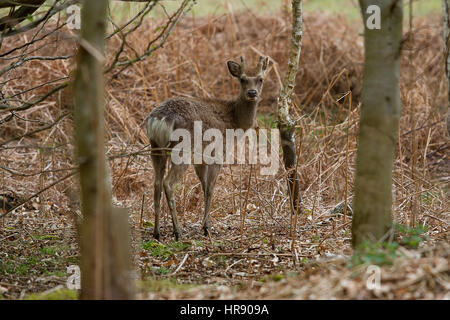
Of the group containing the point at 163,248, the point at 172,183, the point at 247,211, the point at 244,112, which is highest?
the point at 244,112

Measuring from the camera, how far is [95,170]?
3.27m

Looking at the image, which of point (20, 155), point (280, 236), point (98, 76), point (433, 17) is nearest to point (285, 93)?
point (280, 236)

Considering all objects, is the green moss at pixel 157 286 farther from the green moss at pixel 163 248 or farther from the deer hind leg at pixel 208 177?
the deer hind leg at pixel 208 177

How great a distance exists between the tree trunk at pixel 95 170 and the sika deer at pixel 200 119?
9.62 ft

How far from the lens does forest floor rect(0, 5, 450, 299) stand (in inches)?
159

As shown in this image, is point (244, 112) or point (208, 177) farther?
point (244, 112)

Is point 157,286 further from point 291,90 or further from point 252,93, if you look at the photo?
point 252,93

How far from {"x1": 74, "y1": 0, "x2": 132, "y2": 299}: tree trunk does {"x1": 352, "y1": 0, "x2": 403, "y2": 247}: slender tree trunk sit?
5.59 feet

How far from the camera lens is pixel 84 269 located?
3391 millimetres

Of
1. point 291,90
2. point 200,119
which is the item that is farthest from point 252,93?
point 291,90

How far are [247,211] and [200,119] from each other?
1.41 meters

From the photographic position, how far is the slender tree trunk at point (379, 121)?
Result: 3990 mm

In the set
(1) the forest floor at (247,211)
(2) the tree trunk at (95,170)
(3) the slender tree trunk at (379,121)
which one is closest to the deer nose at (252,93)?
(1) the forest floor at (247,211)
